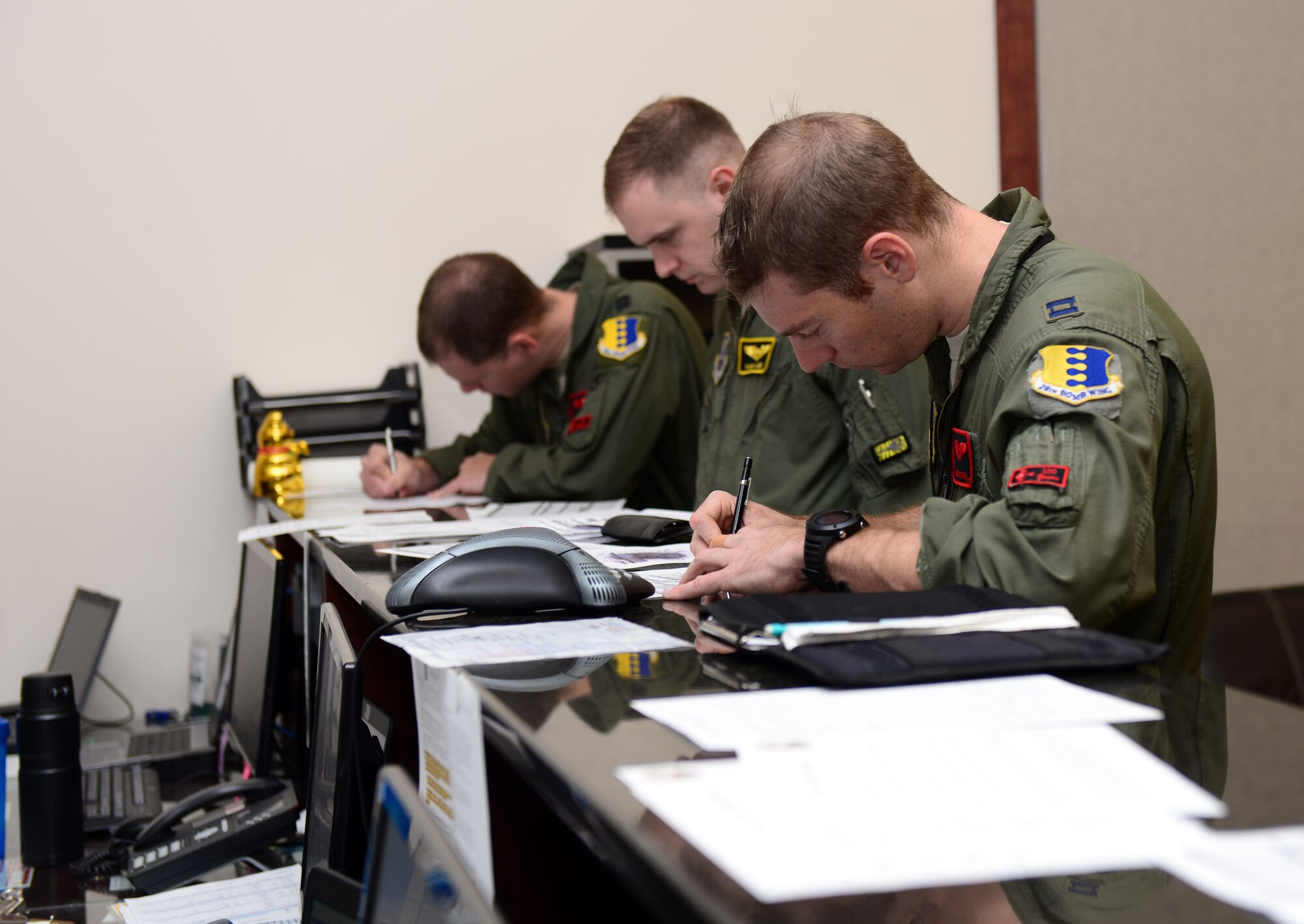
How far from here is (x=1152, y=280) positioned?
363 cm

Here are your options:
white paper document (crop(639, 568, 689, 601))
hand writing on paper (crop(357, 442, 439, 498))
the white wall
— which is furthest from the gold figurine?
white paper document (crop(639, 568, 689, 601))

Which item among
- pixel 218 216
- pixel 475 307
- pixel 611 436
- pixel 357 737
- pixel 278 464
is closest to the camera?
pixel 357 737

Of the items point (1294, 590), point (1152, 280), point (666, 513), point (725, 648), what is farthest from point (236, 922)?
point (1152, 280)

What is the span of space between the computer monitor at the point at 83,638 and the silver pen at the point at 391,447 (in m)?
0.71

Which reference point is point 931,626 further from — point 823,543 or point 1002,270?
point 1002,270

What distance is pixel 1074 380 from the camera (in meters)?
1.05

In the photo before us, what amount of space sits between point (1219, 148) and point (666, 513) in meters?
2.74

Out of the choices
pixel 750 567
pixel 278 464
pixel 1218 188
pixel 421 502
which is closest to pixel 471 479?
pixel 421 502

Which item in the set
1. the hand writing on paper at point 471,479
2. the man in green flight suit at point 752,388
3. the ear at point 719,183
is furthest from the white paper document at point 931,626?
the hand writing on paper at point 471,479

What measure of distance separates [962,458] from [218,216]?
7.82 feet

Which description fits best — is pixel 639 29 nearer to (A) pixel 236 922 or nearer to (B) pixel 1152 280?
(B) pixel 1152 280

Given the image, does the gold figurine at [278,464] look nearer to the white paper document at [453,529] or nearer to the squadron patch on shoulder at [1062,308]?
the white paper document at [453,529]

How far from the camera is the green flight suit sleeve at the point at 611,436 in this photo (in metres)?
2.47

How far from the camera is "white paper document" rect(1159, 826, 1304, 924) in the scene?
1.35 feet
